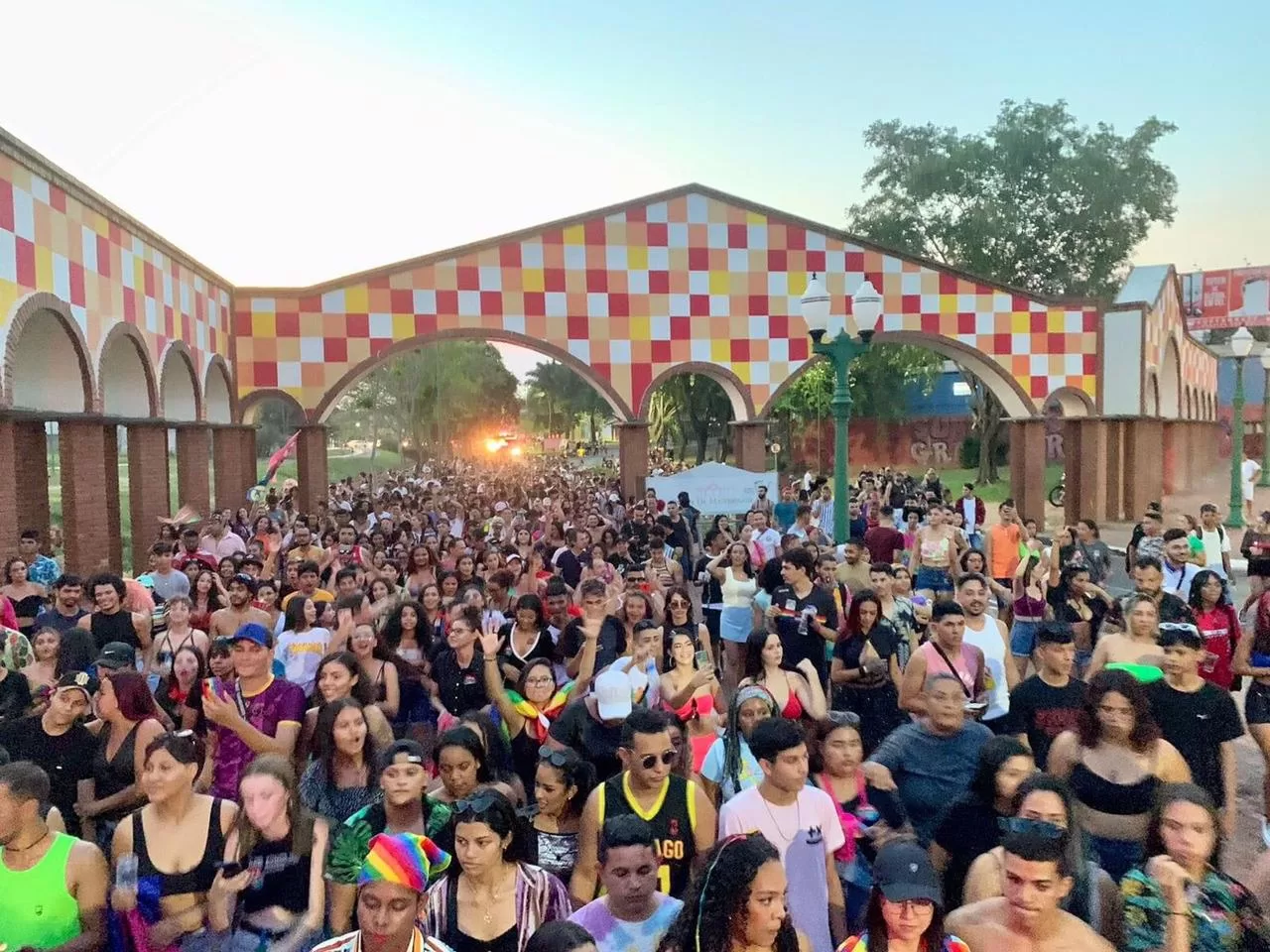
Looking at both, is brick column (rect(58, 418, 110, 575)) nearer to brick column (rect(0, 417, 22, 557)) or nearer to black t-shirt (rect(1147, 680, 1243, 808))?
brick column (rect(0, 417, 22, 557))

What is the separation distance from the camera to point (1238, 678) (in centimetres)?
519

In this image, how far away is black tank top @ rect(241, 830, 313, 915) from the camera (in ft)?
9.53

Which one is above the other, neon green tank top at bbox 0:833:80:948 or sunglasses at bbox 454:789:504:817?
sunglasses at bbox 454:789:504:817

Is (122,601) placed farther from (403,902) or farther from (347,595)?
(403,902)

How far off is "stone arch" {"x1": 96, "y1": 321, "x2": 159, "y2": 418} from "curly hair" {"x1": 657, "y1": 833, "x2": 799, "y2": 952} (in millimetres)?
10616

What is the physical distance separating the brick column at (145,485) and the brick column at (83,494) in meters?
1.37

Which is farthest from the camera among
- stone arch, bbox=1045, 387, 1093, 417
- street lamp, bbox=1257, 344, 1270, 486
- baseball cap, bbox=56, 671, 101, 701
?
street lamp, bbox=1257, 344, 1270, 486

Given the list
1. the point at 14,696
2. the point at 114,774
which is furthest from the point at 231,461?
the point at 114,774

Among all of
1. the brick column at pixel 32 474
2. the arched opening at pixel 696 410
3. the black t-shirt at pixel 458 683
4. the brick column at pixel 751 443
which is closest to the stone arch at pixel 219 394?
the brick column at pixel 32 474

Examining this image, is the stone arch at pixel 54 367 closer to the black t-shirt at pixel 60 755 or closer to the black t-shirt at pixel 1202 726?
the black t-shirt at pixel 60 755

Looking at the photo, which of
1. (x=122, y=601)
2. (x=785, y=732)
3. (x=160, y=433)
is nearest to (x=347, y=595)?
(x=122, y=601)

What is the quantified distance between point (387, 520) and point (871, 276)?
31.2ft

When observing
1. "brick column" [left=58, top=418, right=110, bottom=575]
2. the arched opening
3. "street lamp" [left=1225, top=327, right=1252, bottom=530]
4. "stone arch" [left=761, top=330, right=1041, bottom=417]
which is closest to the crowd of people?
"brick column" [left=58, top=418, right=110, bottom=575]

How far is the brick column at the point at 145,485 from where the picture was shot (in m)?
11.4
